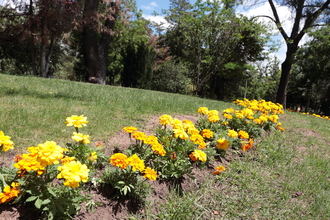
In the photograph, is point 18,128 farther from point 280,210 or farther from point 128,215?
point 280,210

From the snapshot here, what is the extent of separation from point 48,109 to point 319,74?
27043mm

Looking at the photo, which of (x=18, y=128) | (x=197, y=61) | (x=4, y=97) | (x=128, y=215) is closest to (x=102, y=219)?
(x=128, y=215)

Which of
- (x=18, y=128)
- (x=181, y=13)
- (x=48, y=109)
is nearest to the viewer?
(x=18, y=128)

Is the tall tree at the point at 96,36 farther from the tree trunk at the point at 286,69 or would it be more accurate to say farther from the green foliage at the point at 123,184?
the green foliage at the point at 123,184

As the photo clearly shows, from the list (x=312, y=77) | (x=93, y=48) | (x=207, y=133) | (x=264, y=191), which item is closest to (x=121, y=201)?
(x=207, y=133)

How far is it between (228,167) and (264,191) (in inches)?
23.3

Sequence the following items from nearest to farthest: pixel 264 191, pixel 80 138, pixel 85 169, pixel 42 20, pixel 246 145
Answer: pixel 85 169 < pixel 80 138 < pixel 264 191 < pixel 246 145 < pixel 42 20

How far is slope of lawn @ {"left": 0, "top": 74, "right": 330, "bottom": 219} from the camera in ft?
8.97

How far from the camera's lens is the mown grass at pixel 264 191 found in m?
2.65

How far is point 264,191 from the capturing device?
3201 mm

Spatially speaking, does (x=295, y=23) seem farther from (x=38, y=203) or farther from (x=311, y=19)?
(x=38, y=203)

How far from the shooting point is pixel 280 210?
2873mm

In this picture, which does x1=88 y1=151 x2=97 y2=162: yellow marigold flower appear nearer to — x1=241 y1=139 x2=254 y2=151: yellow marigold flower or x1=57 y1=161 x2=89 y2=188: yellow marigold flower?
x1=57 y1=161 x2=89 y2=188: yellow marigold flower

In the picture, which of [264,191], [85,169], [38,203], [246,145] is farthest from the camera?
[246,145]
